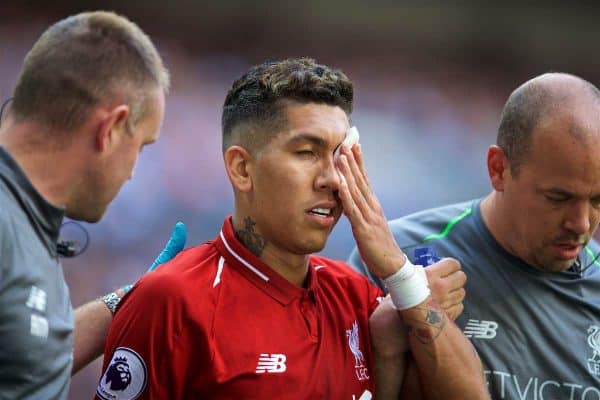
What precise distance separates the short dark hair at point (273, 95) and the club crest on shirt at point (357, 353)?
2.01ft

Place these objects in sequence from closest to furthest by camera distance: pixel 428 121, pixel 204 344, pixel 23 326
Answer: pixel 23 326, pixel 204 344, pixel 428 121

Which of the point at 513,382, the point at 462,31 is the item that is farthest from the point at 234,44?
the point at 513,382

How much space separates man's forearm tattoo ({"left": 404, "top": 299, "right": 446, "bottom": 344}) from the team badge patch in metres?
0.81

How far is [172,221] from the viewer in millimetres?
5324

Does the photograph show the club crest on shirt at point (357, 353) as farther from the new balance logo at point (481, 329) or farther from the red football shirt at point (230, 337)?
the new balance logo at point (481, 329)

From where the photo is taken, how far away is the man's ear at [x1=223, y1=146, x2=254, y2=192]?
2.62 metres

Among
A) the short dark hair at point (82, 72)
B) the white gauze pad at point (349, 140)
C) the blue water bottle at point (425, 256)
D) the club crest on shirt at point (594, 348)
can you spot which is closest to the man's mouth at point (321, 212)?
the white gauze pad at point (349, 140)

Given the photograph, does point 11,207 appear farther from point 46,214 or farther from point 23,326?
point 23,326

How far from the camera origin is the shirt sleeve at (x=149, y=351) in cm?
229

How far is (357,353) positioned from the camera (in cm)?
263

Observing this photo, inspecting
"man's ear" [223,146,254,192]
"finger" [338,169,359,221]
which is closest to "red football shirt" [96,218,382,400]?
"man's ear" [223,146,254,192]

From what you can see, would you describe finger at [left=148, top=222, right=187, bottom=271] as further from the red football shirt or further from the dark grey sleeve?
the dark grey sleeve

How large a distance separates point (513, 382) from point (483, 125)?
3615mm

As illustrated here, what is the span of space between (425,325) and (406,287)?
13 centimetres
